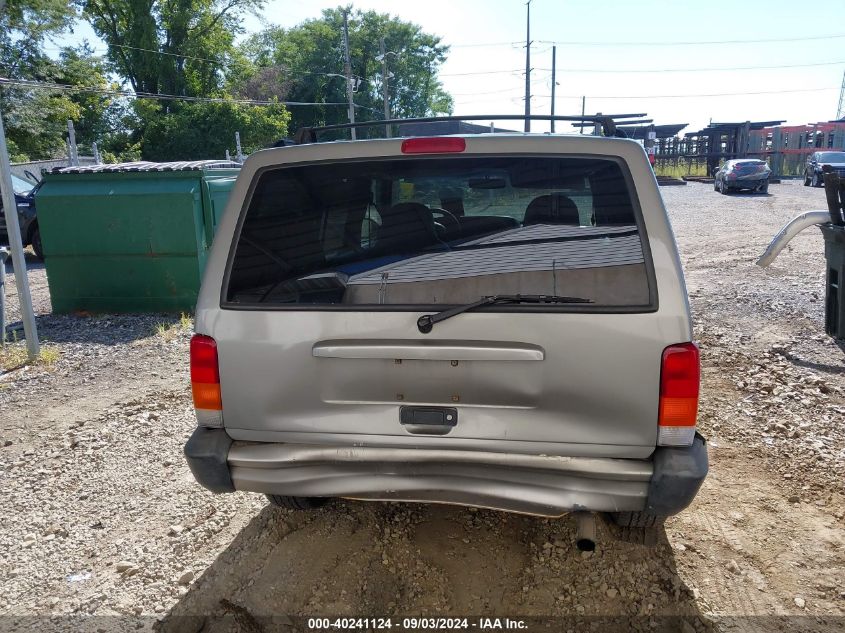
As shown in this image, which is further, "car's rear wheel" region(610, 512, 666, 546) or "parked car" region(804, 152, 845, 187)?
"parked car" region(804, 152, 845, 187)

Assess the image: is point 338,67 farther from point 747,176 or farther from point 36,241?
point 36,241

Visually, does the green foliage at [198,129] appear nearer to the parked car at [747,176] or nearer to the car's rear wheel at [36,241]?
the parked car at [747,176]

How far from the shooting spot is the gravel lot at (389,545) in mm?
2885

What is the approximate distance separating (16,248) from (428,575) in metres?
5.57

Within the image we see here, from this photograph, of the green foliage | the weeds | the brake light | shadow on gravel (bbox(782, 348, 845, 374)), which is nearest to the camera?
the brake light

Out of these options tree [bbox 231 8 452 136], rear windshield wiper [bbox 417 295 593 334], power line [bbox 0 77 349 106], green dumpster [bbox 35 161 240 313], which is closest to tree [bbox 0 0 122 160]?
power line [bbox 0 77 349 106]

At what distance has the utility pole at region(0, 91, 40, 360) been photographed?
639cm

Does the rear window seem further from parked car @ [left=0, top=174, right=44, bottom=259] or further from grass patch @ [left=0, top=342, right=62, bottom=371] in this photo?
parked car @ [left=0, top=174, right=44, bottom=259]

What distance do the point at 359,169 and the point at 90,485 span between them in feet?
8.90

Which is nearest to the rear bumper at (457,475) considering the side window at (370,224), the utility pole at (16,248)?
the side window at (370,224)

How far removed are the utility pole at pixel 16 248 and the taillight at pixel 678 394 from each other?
600 cm

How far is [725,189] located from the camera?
97.1 feet

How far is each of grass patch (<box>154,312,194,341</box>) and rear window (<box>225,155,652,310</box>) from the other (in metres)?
5.20

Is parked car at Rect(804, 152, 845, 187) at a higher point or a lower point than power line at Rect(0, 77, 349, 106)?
lower
